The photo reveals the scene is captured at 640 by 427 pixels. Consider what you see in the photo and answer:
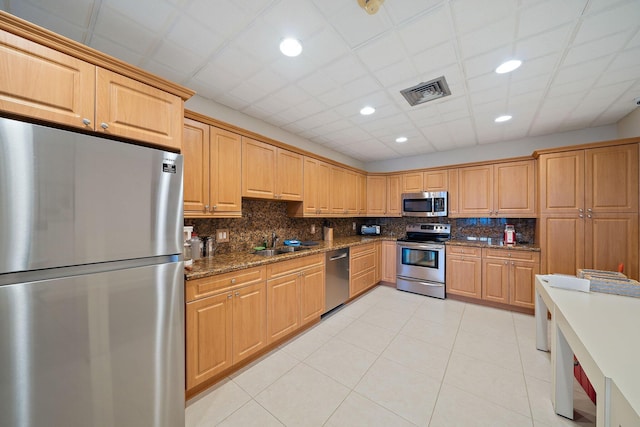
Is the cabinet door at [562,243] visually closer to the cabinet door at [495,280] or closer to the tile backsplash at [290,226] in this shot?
the cabinet door at [495,280]

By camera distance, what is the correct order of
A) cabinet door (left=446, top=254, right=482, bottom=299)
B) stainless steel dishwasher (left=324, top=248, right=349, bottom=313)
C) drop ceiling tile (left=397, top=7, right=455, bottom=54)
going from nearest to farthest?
drop ceiling tile (left=397, top=7, right=455, bottom=54) → stainless steel dishwasher (left=324, top=248, right=349, bottom=313) → cabinet door (left=446, top=254, right=482, bottom=299)

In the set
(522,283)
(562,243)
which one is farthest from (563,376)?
(562,243)

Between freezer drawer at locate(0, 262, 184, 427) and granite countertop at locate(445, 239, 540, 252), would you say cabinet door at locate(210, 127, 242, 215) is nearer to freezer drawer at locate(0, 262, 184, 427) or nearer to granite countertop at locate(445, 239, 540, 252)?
freezer drawer at locate(0, 262, 184, 427)

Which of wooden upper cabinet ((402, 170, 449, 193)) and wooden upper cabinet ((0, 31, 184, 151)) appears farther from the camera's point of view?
wooden upper cabinet ((402, 170, 449, 193))

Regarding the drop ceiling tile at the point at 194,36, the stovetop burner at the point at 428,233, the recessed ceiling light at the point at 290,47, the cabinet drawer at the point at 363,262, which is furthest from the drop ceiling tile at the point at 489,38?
the stovetop burner at the point at 428,233

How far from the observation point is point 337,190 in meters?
3.93

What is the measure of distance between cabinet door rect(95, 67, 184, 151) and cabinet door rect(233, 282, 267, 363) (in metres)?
1.34

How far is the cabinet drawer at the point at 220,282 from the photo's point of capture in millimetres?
1691

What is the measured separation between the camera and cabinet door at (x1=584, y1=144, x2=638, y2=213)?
258 centimetres

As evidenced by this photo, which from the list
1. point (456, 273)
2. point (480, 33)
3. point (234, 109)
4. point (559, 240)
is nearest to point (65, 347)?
point (234, 109)

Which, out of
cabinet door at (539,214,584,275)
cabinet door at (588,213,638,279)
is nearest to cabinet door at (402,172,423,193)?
cabinet door at (539,214,584,275)

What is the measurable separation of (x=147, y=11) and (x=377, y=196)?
413cm

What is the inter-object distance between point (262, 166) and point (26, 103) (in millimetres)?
1768

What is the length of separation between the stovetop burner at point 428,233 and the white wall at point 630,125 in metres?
2.29
